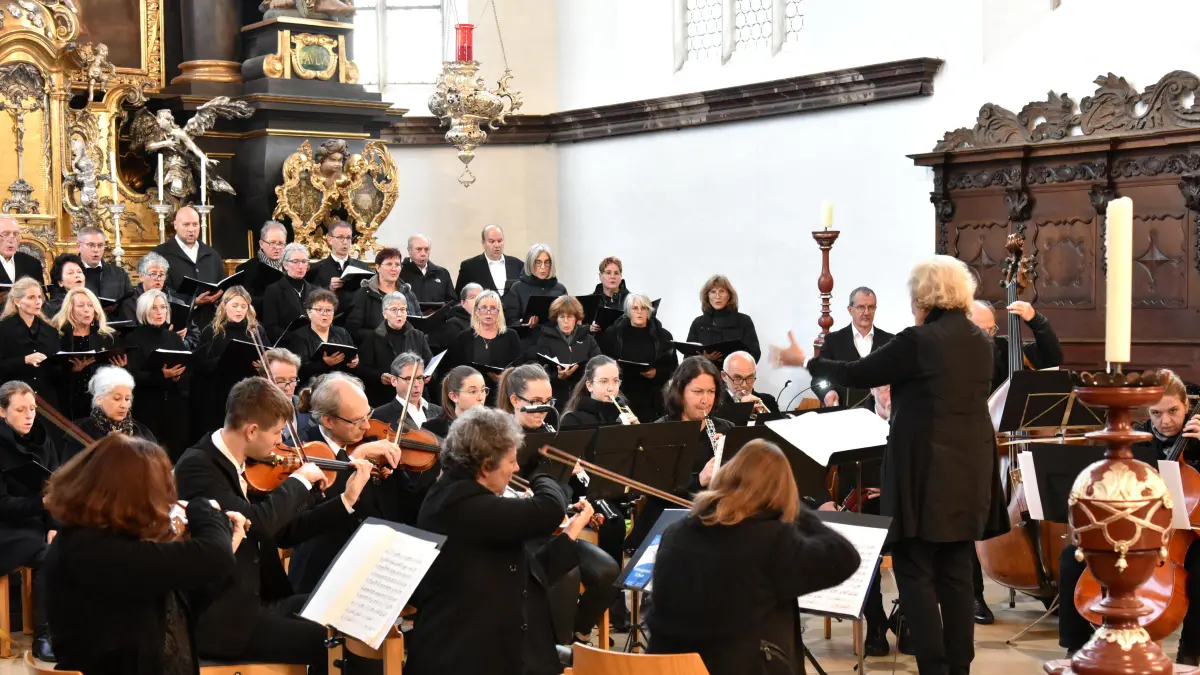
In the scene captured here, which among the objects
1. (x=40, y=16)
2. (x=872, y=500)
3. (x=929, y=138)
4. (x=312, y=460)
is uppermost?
(x=40, y=16)

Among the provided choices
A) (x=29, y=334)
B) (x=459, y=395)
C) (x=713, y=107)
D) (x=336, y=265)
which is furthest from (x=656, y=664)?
(x=713, y=107)

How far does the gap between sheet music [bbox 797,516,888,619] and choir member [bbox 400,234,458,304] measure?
5663 mm

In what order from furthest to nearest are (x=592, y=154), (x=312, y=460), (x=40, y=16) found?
(x=592, y=154) < (x=40, y=16) < (x=312, y=460)

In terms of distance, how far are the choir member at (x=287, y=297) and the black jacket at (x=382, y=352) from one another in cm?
57

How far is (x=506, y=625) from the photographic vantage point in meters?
4.04

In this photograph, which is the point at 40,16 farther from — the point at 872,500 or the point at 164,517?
the point at 164,517

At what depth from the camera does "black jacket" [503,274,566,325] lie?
9.80 metres

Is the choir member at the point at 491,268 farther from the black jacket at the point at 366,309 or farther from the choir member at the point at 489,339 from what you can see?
the choir member at the point at 489,339

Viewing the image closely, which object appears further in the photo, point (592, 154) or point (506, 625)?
point (592, 154)

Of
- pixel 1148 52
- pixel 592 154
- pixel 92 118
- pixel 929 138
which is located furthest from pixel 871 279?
pixel 92 118

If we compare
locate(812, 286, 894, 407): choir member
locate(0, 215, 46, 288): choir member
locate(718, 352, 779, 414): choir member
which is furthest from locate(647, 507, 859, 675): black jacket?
locate(0, 215, 46, 288): choir member

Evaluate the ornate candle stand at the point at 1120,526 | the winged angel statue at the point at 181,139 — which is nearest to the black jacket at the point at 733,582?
the ornate candle stand at the point at 1120,526

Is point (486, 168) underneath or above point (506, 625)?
above

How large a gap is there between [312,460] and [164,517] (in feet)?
3.54
